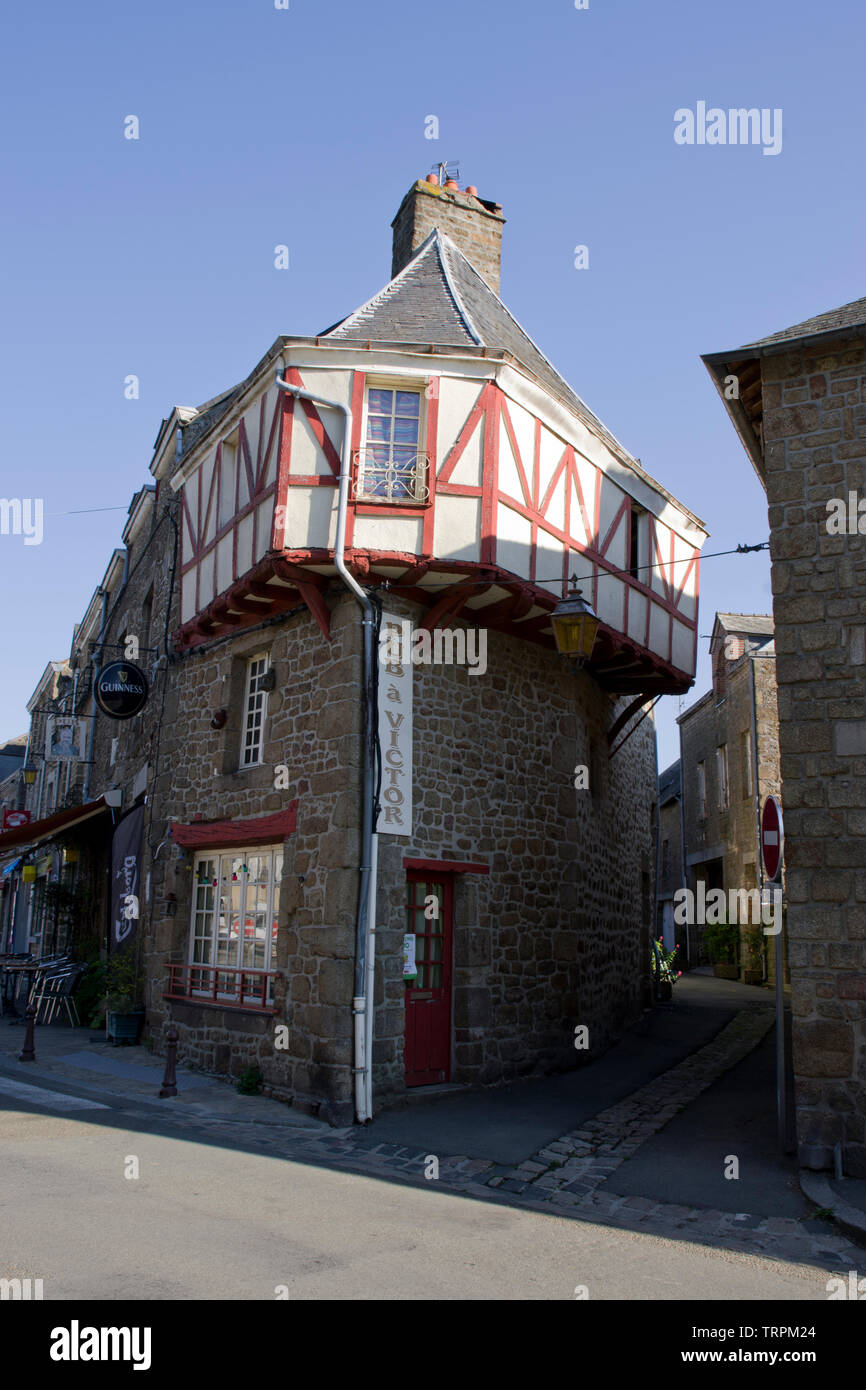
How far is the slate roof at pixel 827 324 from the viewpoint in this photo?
7.13 meters

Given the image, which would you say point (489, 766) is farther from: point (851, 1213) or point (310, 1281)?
point (310, 1281)

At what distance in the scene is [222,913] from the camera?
1054cm

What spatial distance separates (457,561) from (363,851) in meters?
2.67

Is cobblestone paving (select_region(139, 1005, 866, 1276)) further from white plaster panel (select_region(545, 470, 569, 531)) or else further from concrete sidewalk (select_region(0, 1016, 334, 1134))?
white plaster panel (select_region(545, 470, 569, 531))

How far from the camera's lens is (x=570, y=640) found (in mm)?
8625

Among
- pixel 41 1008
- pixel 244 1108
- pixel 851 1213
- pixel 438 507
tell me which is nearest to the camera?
pixel 851 1213

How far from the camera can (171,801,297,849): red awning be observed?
9.31m

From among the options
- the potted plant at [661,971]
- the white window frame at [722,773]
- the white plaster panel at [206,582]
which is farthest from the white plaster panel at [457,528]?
the white window frame at [722,773]

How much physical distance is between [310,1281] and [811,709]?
4689mm

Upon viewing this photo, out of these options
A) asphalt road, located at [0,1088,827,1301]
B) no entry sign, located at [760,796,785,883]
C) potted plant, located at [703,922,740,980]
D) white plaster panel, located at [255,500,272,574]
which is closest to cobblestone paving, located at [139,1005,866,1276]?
asphalt road, located at [0,1088,827,1301]

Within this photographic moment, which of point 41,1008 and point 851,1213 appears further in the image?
point 41,1008

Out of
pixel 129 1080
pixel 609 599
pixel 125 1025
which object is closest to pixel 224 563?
pixel 609 599

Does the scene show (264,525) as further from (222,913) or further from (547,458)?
(222,913)
